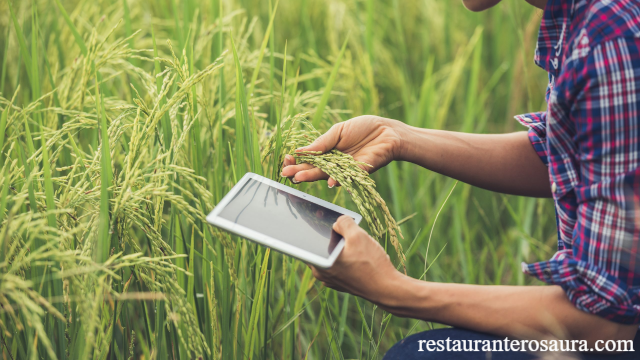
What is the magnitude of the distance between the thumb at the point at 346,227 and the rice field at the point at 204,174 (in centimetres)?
5

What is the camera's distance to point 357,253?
1.11 meters

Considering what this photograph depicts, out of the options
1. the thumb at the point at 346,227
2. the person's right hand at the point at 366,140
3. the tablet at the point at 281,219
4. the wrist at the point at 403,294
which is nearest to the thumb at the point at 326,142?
the person's right hand at the point at 366,140

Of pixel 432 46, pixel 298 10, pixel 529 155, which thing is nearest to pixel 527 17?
pixel 432 46

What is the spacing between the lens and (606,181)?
0.98 m

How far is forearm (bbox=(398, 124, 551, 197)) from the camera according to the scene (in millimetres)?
1549

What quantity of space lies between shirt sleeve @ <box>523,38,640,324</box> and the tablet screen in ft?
1.72

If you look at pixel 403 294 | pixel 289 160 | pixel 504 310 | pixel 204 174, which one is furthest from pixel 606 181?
pixel 204 174

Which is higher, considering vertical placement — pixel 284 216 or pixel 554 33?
pixel 554 33

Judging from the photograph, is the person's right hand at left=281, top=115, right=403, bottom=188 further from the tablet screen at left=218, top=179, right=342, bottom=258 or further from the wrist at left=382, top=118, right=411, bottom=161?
Answer: the tablet screen at left=218, top=179, right=342, bottom=258

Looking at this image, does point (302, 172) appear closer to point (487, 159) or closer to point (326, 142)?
point (326, 142)

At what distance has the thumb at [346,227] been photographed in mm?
1124

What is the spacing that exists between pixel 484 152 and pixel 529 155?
0.14 m

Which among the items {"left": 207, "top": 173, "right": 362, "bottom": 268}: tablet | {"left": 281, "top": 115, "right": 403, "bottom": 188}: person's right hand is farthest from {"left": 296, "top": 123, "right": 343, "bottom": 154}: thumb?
{"left": 207, "top": 173, "right": 362, "bottom": 268}: tablet

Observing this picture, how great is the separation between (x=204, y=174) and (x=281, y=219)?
0.56 m
